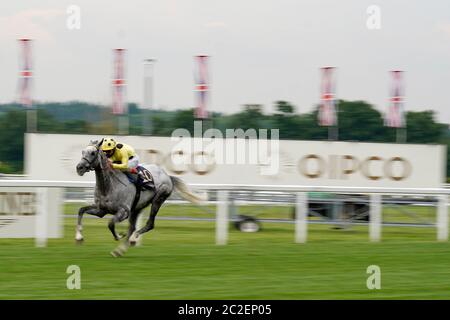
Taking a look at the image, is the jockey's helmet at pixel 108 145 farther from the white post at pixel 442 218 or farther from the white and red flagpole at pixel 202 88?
the white and red flagpole at pixel 202 88

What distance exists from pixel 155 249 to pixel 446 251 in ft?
10.8

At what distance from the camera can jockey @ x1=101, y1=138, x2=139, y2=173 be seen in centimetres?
877

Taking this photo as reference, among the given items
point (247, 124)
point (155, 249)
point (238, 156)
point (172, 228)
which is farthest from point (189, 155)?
point (247, 124)

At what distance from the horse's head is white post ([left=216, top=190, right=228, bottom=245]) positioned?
7.36ft

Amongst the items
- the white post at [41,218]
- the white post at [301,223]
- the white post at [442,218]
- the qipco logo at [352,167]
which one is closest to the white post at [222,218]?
the white post at [301,223]

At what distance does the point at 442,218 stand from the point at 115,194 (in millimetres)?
4580

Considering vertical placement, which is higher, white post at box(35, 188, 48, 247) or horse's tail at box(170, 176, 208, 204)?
horse's tail at box(170, 176, 208, 204)

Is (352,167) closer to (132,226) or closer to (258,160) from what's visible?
(258,160)

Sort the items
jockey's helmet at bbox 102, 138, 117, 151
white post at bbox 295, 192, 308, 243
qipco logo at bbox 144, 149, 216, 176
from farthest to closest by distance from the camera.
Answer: qipco logo at bbox 144, 149, 216, 176 < white post at bbox 295, 192, 308, 243 < jockey's helmet at bbox 102, 138, 117, 151

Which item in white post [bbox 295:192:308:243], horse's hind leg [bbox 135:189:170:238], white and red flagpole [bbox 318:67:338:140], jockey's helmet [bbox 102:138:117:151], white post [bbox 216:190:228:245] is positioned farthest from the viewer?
white and red flagpole [bbox 318:67:338:140]

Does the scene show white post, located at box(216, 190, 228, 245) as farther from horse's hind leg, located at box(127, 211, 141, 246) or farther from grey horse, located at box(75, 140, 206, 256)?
horse's hind leg, located at box(127, 211, 141, 246)

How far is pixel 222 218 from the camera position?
10266mm

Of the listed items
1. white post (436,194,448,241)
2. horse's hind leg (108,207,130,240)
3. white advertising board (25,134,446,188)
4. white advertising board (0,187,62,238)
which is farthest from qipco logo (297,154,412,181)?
horse's hind leg (108,207,130,240)
